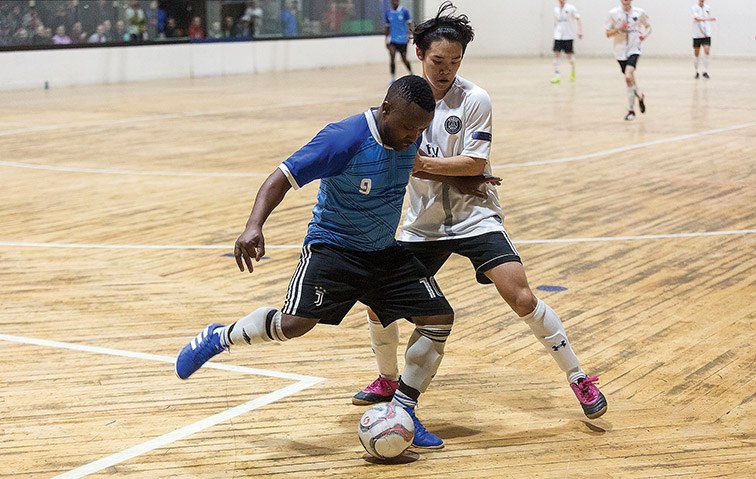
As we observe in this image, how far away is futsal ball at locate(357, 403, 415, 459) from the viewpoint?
463cm

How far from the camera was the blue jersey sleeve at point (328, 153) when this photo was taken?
4.45 meters

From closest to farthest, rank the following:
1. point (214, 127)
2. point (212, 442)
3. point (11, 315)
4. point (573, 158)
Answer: point (212, 442), point (11, 315), point (573, 158), point (214, 127)

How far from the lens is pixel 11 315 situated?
23.6 ft

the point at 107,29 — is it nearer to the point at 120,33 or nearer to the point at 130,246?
the point at 120,33

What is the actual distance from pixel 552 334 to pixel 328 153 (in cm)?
145

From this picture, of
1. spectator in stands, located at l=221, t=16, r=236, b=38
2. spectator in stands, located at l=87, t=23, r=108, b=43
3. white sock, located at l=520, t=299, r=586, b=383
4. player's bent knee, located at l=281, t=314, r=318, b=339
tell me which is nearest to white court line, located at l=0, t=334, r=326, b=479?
player's bent knee, located at l=281, t=314, r=318, b=339

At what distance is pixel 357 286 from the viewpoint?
4.73 meters

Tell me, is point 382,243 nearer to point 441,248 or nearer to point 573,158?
point 441,248

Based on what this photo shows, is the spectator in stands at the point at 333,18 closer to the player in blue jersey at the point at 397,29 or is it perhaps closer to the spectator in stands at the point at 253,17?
the spectator in stands at the point at 253,17

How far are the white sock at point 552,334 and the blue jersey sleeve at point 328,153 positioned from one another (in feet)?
3.98

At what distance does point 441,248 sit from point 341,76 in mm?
25474

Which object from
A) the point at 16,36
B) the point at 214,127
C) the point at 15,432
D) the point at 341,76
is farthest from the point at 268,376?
the point at 341,76

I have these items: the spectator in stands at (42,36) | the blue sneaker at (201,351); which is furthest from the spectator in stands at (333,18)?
the blue sneaker at (201,351)

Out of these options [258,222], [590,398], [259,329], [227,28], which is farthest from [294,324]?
[227,28]
